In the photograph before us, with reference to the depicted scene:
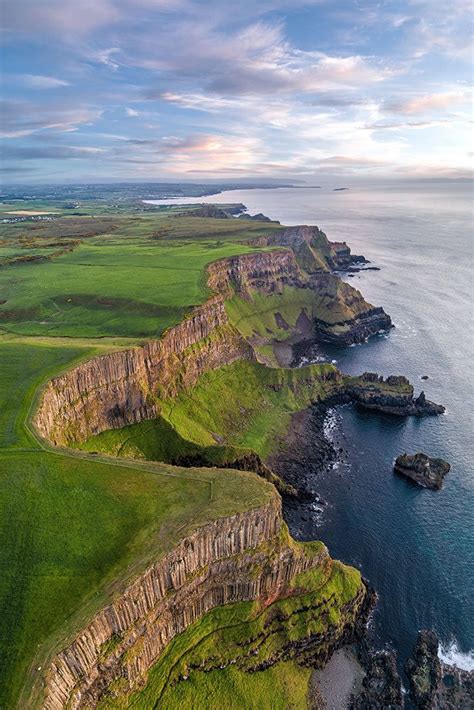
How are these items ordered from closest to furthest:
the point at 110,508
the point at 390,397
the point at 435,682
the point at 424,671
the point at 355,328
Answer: the point at 110,508 < the point at 435,682 < the point at 424,671 < the point at 390,397 < the point at 355,328

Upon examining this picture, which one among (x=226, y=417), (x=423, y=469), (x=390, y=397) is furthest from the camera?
(x=390, y=397)

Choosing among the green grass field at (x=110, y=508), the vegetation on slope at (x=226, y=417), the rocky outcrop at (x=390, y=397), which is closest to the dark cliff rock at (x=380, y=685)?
the green grass field at (x=110, y=508)

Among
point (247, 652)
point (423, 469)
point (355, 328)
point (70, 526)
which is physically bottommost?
point (423, 469)

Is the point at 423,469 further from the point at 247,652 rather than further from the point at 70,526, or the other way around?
the point at 70,526

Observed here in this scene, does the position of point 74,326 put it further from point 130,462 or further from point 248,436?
point 130,462

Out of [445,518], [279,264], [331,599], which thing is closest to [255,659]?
[331,599]

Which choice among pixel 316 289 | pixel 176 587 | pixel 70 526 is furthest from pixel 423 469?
pixel 316 289

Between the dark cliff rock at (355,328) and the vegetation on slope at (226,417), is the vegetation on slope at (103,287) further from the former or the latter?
the dark cliff rock at (355,328)
